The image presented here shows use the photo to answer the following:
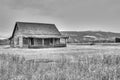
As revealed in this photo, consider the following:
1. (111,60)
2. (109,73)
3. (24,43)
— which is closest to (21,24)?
(24,43)

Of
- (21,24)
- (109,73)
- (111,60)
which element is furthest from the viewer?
(21,24)

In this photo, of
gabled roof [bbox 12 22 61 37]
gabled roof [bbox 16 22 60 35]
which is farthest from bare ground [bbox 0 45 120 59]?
gabled roof [bbox 16 22 60 35]

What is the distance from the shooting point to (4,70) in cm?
702

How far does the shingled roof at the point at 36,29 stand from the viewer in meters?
36.8

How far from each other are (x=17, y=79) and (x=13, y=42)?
120ft

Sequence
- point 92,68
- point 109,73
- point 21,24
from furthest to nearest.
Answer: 1. point 21,24
2. point 92,68
3. point 109,73

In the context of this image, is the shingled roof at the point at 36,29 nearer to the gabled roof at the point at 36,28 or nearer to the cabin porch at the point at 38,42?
the gabled roof at the point at 36,28

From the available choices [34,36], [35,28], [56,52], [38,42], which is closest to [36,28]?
[35,28]

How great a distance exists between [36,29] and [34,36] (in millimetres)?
4399

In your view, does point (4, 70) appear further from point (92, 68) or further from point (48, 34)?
point (48, 34)

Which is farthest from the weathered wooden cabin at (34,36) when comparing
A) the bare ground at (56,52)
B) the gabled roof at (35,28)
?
the bare ground at (56,52)

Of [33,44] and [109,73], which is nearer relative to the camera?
[109,73]

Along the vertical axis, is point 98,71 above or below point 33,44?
above

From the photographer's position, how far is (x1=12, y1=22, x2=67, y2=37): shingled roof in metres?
36.8
